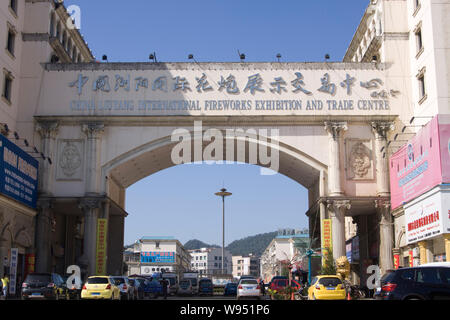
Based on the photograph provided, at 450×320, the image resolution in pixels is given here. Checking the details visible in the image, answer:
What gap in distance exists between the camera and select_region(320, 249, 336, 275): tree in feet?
116

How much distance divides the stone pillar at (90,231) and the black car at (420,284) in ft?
79.4

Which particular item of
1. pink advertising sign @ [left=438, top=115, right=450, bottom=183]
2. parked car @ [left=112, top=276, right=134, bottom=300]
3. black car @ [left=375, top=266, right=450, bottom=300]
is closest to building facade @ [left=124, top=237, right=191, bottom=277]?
parked car @ [left=112, top=276, right=134, bottom=300]

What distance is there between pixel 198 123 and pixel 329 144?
901 cm

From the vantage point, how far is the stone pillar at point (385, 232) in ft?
122

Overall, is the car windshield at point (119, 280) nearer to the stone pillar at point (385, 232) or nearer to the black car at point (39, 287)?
the black car at point (39, 287)

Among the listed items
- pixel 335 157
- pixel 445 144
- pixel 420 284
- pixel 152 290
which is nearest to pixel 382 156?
pixel 335 157

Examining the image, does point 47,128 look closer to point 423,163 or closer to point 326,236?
point 326,236

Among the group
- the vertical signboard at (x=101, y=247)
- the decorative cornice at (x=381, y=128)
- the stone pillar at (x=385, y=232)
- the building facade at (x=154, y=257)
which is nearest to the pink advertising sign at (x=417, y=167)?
the stone pillar at (x=385, y=232)

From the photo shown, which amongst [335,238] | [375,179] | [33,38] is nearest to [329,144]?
[375,179]

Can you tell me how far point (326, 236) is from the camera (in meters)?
37.6

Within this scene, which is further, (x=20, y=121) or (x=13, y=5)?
→ (x=20, y=121)

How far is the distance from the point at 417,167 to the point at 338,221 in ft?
25.7

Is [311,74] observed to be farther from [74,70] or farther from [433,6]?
[74,70]

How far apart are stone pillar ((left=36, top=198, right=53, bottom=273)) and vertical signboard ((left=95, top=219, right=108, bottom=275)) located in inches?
133
